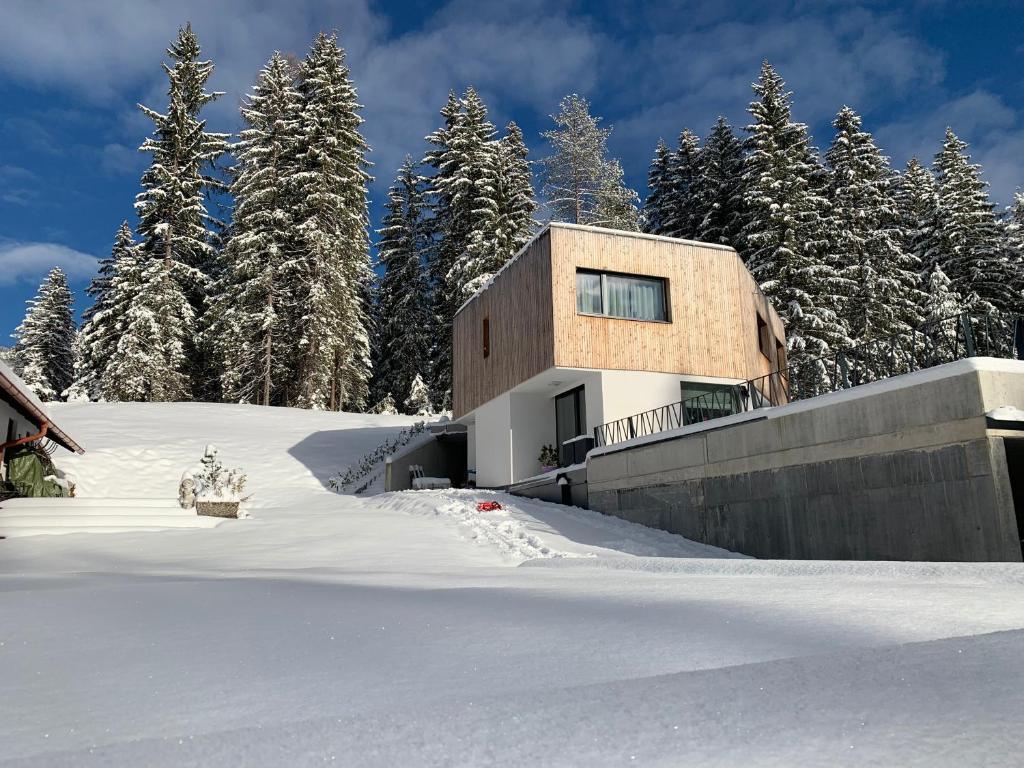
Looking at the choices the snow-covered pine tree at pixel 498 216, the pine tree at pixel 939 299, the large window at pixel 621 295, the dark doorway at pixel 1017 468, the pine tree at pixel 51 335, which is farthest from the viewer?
the pine tree at pixel 51 335

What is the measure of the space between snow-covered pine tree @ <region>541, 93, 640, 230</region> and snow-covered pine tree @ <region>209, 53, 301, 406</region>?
14151mm

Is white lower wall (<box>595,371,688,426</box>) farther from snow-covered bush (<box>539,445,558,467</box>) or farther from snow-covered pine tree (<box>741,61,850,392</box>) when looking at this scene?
snow-covered pine tree (<box>741,61,850,392</box>)

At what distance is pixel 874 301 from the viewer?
1305 inches

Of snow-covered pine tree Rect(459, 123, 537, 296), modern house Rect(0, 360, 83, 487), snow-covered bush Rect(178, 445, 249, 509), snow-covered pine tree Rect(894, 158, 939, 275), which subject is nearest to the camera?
modern house Rect(0, 360, 83, 487)

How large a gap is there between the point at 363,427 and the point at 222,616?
26.1 m

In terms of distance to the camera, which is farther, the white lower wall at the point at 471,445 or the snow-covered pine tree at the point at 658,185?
the snow-covered pine tree at the point at 658,185

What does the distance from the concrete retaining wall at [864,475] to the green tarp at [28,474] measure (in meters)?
13.2

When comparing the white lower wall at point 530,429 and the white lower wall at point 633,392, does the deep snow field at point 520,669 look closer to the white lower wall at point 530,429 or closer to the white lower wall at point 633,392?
the white lower wall at point 633,392

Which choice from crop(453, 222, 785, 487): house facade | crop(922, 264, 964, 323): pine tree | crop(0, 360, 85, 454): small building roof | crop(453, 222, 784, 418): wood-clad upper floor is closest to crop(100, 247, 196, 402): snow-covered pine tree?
crop(0, 360, 85, 454): small building roof

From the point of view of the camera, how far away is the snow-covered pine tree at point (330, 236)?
37250mm

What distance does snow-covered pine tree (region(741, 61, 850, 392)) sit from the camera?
30.0 meters

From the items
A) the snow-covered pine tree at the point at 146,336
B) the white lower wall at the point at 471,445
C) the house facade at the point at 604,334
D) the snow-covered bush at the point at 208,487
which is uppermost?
the snow-covered pine tree at the point at 146,336

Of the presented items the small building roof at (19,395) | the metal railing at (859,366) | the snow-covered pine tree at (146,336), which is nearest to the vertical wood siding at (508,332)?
the metal railing at (859,366)

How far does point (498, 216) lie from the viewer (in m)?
38.0
